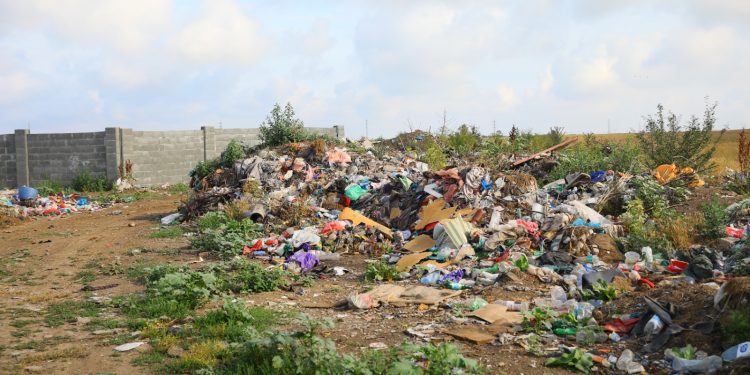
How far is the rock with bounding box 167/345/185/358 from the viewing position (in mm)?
4497

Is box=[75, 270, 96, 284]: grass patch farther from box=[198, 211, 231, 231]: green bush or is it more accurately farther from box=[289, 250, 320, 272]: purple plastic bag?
box=[198, 211, 231, 231]: green bush

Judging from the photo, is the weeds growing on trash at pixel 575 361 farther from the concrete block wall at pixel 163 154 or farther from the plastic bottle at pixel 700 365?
the concrete block wall at pixel 163 154

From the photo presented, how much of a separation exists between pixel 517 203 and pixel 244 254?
4160mm

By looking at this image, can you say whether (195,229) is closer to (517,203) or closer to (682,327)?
(517,203)

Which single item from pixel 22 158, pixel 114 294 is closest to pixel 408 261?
pixel 114 294

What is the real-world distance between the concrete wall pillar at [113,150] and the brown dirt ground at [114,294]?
6.15 m

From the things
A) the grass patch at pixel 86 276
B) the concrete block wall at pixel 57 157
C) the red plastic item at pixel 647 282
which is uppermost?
the concrete block wall at pixel 57 157

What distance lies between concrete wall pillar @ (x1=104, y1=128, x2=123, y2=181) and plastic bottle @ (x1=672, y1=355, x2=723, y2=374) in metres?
16.8

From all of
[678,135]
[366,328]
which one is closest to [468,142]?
[678,135]

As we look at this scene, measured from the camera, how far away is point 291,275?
720 cm

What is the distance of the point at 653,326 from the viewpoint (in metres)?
4.59

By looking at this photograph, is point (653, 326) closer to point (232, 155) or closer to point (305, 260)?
point (305, 260)

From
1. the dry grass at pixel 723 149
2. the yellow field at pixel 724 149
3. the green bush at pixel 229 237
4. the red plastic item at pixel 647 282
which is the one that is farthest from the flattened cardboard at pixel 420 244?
the yellow field at pixel 724 149

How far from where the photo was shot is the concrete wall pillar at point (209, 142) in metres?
20.1
